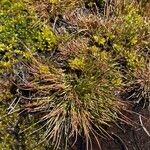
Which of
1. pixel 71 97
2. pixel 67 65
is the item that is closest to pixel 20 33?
pixel 67 65

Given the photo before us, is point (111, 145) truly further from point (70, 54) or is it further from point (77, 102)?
point (70, 54)

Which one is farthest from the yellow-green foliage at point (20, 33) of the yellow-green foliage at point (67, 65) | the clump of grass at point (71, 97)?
the clump of grass at point (71, 97)

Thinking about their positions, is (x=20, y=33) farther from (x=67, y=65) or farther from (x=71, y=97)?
(x=71, y=97)

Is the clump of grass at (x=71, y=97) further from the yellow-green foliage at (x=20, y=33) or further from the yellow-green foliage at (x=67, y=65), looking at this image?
the yellow-green foliage at (x=20, y=33)

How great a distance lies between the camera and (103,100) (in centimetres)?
429

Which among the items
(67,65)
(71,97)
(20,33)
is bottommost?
(71,97)

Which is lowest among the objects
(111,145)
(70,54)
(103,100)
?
(111,145)

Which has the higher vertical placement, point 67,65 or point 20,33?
point 20,33

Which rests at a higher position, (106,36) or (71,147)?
(106,36)

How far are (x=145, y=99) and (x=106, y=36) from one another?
718 millimetres

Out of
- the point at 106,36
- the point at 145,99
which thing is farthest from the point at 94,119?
the point at 106,36

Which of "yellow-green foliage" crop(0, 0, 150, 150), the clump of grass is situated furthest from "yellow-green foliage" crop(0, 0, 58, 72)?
the clump of grass

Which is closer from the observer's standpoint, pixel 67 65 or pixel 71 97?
pixel 71 97

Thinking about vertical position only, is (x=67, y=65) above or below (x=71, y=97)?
above
